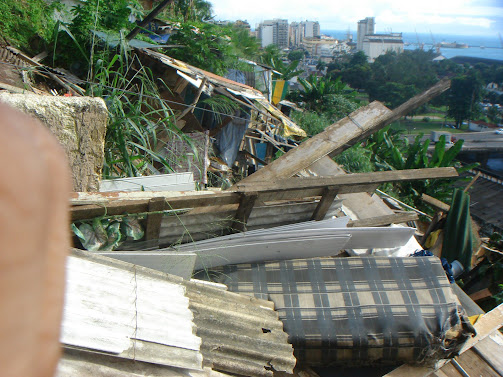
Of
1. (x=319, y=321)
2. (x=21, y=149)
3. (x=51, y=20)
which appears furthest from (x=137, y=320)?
(x=51, y=20)

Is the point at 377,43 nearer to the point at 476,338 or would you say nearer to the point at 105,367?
the point at 476,338

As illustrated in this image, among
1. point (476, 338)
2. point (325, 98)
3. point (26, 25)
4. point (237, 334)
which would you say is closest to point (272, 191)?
point (237, 334)

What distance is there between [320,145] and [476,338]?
2262 millimetres

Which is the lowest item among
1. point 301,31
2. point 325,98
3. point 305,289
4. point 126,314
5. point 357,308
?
point 325,98

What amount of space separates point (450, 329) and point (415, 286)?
0.38m

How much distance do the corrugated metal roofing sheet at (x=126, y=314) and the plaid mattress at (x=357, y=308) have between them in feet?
3.41

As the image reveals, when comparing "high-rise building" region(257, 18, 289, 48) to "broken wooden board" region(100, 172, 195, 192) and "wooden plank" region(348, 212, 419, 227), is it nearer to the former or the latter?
"wooden plank" region(348, 212, 419, 227)

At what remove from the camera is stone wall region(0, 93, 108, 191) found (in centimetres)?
265

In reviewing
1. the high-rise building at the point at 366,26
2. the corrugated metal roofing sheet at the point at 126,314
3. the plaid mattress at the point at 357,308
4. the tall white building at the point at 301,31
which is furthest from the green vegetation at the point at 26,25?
the high-rise building at the point at 366,26

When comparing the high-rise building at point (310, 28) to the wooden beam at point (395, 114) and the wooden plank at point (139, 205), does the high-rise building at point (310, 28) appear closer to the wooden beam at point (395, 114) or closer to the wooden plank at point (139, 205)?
the wooden beam at point (395, 114)

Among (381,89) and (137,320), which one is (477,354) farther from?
(381,89)

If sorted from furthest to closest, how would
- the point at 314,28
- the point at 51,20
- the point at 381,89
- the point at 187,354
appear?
the point at 314,28, the point at 381,89, the point at 51,20, the point at 187,354

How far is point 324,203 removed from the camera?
3.60m

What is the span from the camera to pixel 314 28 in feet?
542
